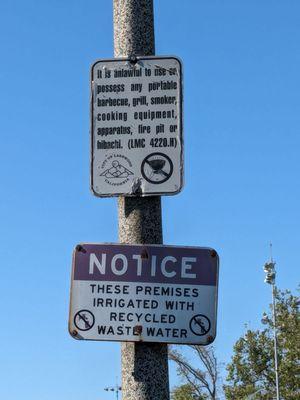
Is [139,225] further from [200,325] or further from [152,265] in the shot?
[200,325]

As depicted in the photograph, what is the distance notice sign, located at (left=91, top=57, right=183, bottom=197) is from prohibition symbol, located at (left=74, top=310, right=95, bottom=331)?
51 cm

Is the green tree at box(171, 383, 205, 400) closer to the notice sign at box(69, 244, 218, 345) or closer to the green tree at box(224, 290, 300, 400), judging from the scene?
the green tree at box(224, 290, 300, 400)

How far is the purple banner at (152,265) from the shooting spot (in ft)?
12.4

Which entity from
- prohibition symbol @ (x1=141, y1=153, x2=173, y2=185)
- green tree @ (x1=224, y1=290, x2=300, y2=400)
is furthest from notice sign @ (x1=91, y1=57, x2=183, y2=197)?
green tree @ (x1=224, y1=290, x2=300, y2=400)

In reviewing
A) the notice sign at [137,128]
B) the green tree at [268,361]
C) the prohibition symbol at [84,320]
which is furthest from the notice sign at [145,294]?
the green tree at [268,361]

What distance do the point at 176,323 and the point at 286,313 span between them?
44906mm

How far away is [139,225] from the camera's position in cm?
390

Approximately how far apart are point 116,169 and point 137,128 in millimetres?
192

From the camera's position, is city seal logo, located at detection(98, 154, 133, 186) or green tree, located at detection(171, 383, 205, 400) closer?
city seal logo, located at detection(98, 154, 133, 186)

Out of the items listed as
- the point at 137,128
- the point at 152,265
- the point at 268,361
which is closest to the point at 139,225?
the point at 152,265

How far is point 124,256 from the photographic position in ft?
12.5

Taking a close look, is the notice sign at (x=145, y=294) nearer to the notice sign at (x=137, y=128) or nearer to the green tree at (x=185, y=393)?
the notice sign at (x=137, y=128)

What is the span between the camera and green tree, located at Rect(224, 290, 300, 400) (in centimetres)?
4516

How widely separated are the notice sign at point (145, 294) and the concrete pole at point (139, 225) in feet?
0.21
